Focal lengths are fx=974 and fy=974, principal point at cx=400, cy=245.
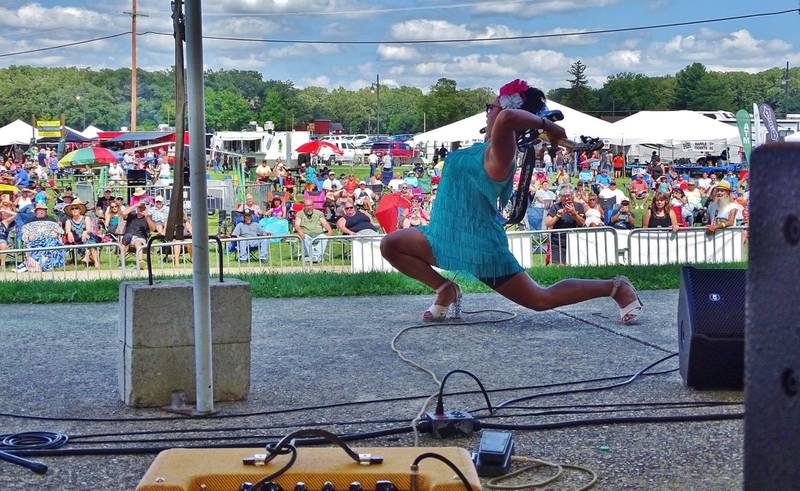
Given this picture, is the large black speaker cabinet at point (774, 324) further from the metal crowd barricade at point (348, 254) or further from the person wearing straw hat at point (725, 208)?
the person wearing straw hat at point (725, 208)

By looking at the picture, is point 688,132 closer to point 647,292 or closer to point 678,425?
point 647,292

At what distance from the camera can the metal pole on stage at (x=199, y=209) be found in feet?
14.5

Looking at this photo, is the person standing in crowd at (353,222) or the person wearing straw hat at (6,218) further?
the person wearing straw hat at (6,218)

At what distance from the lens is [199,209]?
4.53 m

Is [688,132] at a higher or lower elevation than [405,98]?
lower

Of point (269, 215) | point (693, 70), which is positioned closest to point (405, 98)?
point (693, 70)

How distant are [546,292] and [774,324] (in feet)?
18.3

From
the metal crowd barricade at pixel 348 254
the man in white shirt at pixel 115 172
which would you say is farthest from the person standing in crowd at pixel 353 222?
the man in white shirt at pixel 115 172

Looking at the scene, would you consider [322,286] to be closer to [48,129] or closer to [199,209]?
[199,209]

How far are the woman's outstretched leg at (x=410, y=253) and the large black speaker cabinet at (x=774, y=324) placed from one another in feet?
18.7

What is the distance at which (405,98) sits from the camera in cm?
13075

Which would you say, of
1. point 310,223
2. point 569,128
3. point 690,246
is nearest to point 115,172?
point 569,128

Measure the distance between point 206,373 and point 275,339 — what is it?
2.20 meters

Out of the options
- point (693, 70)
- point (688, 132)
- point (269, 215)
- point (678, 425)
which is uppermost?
point (693, 70)
